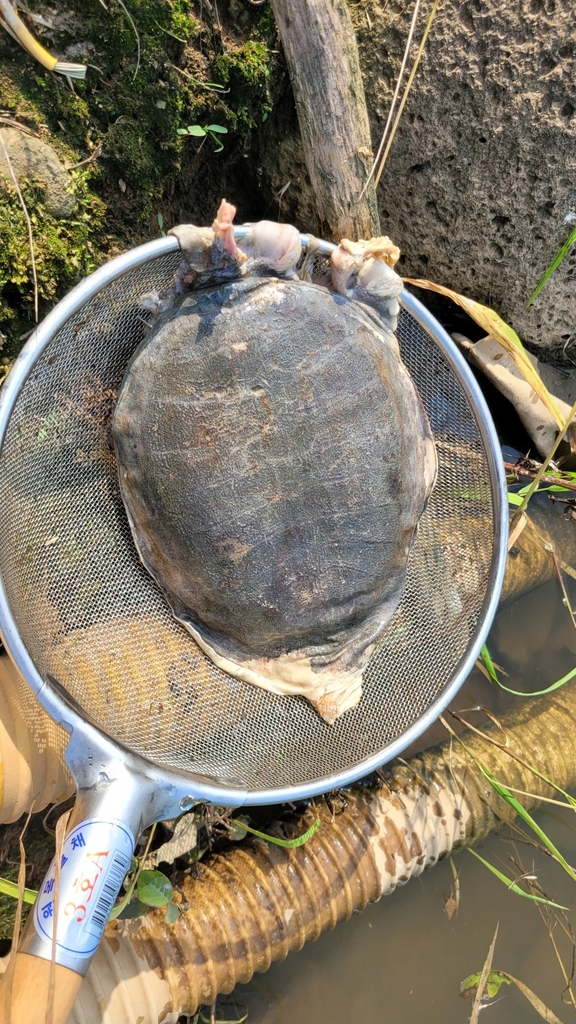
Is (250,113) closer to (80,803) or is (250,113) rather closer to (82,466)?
(82,466)

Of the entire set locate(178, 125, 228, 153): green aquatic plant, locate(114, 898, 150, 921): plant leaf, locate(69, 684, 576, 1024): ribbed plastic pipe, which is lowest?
locate(69, 684, 576, 1024): ribbed plastic pipe

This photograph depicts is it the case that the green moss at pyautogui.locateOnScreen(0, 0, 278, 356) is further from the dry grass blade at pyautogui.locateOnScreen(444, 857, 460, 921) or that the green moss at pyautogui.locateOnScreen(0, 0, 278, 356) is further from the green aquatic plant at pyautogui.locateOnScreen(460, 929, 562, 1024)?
the green aquatic plant at pyautogui.locateOnScreen(460, 929, 562, 1024)

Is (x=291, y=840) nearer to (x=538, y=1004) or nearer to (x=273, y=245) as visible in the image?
(x=538, y=1004)

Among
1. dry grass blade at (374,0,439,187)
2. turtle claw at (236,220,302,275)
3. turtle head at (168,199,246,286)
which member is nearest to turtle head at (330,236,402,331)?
turtle claw at (236,220,302,275)

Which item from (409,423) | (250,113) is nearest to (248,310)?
(409,423)

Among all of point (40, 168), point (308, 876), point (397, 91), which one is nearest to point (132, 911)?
point (308, 876)
